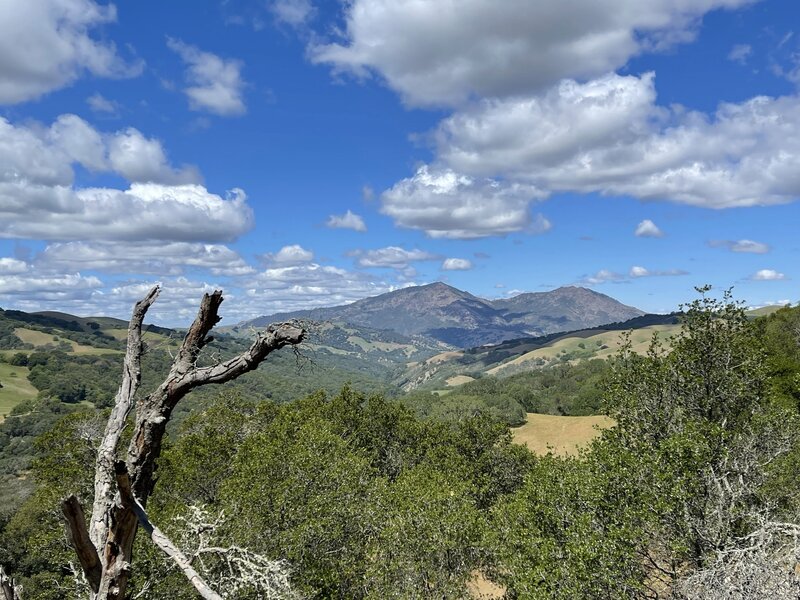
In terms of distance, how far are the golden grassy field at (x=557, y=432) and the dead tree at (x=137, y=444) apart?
102075 mm

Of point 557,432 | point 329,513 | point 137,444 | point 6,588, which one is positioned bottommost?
point 557,432

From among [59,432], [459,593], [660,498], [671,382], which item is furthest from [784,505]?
[59,432]

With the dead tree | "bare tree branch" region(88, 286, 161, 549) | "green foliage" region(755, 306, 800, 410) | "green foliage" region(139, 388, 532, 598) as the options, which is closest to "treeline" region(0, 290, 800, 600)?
"green foliage" region(139, 388, 532, 598)

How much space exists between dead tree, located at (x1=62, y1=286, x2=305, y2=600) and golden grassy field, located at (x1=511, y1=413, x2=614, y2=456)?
102075 millimetres

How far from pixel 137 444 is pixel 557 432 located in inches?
4700

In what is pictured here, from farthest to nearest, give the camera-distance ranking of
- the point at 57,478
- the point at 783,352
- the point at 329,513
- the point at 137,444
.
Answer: the point at 783,352, the point at 57,478, the point at 329,513, the point at 137,444

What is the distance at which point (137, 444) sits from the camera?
736 cm

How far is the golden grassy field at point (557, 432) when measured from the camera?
104m

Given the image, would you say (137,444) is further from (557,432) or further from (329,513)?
(557,432)

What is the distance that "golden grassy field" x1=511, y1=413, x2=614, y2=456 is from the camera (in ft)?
342

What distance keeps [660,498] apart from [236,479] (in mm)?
24554

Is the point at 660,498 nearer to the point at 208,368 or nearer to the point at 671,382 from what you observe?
the point at 671,382

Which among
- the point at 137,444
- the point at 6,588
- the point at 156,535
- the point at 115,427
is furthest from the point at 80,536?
the point at 115,427

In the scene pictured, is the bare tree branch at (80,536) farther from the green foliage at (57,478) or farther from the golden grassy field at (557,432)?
the golden grassy field at (557,432)
